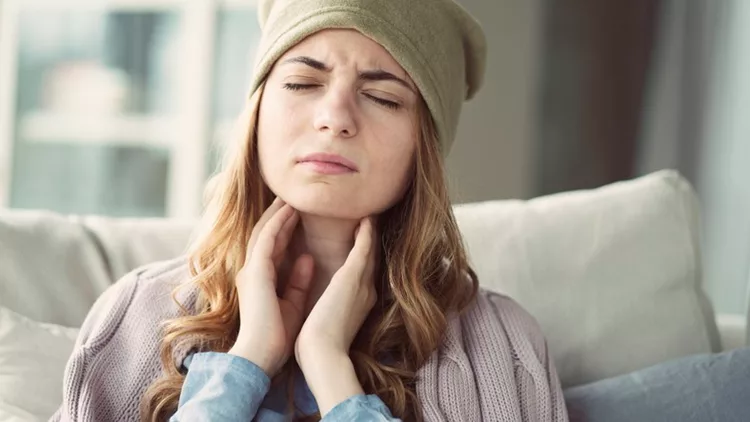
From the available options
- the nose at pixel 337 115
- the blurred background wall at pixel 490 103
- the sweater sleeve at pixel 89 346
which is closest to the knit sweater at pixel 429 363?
the sweater sleeve at pixel 89 346

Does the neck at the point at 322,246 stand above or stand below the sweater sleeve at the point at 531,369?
above

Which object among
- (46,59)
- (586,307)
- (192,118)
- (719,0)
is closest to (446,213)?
(586,307)

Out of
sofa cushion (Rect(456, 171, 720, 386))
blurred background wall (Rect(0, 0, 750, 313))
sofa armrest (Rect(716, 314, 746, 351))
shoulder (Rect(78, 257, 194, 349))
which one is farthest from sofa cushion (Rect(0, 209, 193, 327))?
blurred background wall (Rect(0, 0, 750, 313))

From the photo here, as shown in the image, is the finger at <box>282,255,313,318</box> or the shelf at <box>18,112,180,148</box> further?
the shelf at <box>18,112,180,148</box>

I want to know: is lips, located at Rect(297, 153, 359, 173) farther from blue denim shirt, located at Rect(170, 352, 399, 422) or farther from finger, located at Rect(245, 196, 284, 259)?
blue denim shirt, located at Rect(170, 352, 399, 422)

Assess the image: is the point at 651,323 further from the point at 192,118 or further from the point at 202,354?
the point at 192,118

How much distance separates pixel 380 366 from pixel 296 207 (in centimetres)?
26

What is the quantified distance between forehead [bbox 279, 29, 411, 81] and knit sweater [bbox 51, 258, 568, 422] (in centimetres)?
39

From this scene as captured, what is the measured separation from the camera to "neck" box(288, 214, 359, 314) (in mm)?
1530

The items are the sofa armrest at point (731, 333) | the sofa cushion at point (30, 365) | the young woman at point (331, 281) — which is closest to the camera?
the young woman at point (331, 281)

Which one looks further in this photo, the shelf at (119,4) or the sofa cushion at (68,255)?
the shelf at (119,4)

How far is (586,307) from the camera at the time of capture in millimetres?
1765

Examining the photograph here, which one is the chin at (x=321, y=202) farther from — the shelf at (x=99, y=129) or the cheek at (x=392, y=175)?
the shelf at (x=99, y=129)

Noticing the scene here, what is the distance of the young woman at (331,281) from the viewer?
1.38 m
